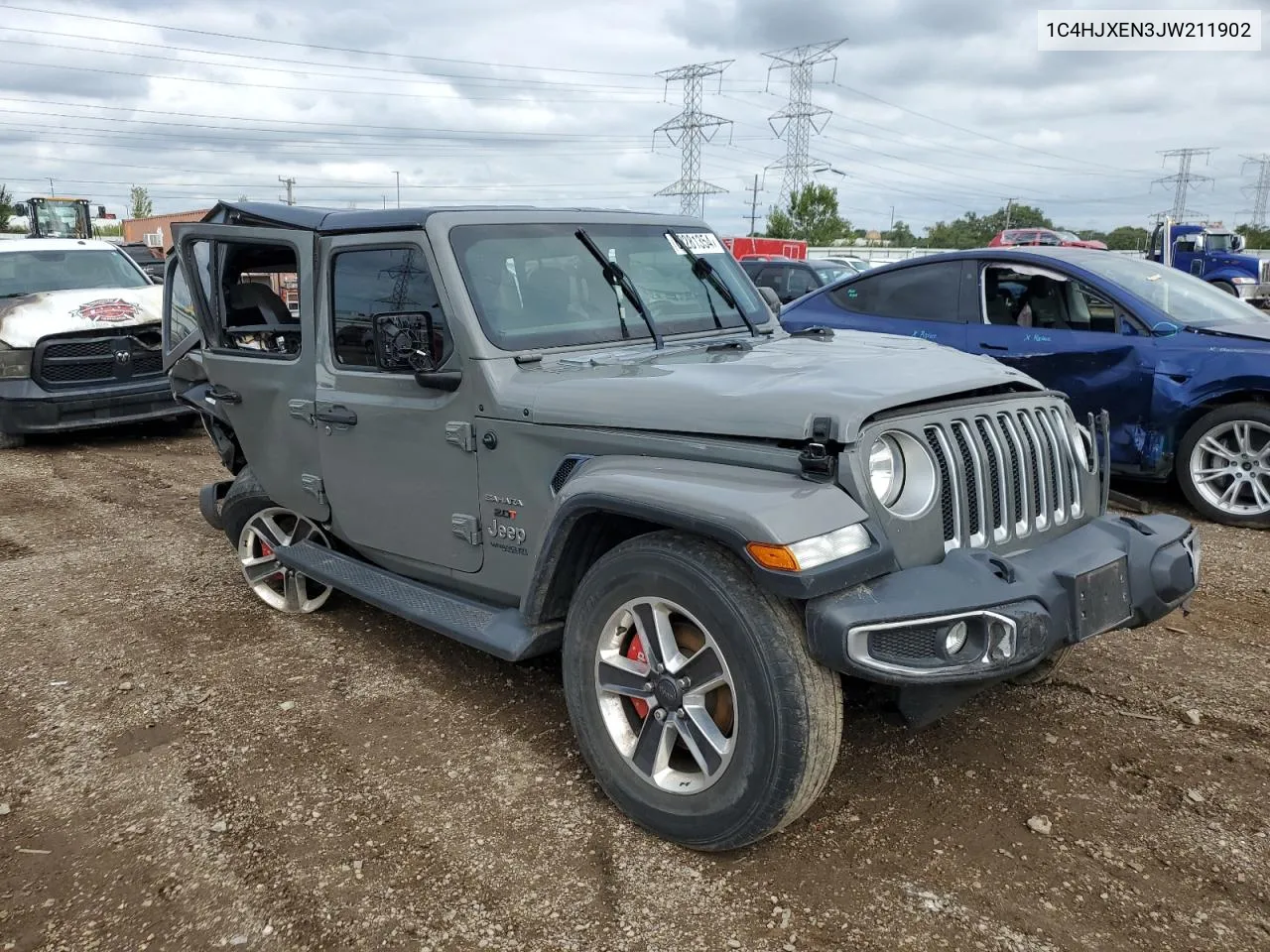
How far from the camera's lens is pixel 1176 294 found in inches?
253

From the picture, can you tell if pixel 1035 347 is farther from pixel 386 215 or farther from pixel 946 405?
pixel 386 215

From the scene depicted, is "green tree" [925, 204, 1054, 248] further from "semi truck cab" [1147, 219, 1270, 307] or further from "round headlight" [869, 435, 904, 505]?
"round headlight" [869, 435, 904, 505]

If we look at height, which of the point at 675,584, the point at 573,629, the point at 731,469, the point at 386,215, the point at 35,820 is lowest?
the point at 35,820

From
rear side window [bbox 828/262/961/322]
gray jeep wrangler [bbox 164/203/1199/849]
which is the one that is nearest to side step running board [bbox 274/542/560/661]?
gray jeep wrangler [bbox 164/203/1199/849]

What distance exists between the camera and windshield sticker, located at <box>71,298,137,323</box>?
30.0 feet

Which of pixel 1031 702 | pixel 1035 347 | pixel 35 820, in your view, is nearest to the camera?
pixel 35 820

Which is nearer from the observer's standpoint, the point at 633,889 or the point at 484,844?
the point at 633,889

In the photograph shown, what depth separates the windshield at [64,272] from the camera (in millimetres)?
9734

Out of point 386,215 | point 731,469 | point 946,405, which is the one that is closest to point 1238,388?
point 946,405

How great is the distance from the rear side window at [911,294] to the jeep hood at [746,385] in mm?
3493

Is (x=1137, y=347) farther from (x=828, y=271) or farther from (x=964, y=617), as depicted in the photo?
(x=828, y=271)

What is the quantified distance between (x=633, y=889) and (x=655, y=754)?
0.37 m

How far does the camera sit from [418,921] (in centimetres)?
257

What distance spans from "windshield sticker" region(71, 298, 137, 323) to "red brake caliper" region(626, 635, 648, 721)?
27.2 feet
